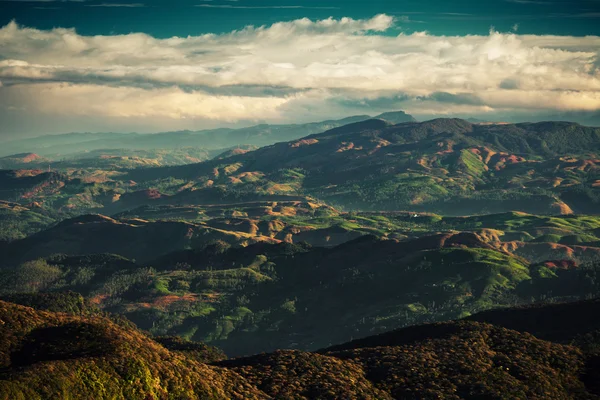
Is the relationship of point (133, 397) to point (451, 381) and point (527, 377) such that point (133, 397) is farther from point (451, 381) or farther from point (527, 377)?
point (527, 377)

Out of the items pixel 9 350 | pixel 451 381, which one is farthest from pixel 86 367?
pixel 451 381

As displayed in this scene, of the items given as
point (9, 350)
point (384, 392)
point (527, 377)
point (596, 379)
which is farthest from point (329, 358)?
point (9, 350)

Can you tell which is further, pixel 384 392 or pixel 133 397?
pixel 384 392

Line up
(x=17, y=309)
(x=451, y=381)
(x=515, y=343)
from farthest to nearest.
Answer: (x=515, y=343)
(x=451, y=381)
(x=17, y=309)

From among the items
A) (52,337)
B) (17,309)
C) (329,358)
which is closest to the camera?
(52,337)

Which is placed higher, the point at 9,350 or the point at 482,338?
the point at 9,350

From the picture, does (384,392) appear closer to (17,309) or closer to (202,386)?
(202,386)

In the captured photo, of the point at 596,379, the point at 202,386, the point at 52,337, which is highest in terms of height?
the point at 52,337
